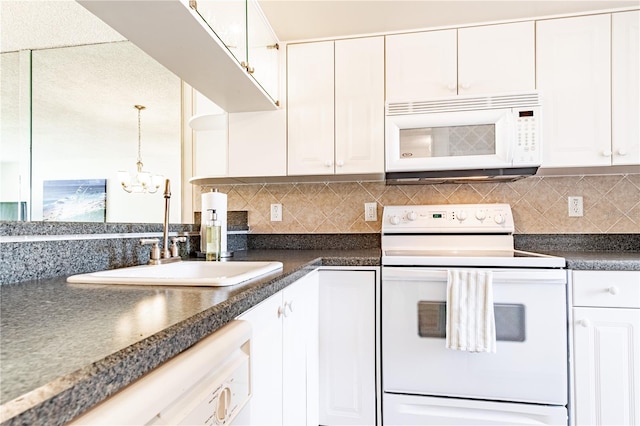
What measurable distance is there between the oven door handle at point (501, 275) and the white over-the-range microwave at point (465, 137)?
0.57 meters

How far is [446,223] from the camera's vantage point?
2.06 m

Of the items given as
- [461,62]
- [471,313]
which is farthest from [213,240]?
[461,62]

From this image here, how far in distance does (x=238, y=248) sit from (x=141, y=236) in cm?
84

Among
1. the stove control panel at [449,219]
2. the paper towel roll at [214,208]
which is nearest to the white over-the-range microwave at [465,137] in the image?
the stove control panel at [449,219]

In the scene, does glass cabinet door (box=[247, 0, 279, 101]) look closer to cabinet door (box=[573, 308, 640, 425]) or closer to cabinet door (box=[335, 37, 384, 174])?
cabinet door (box=[335, 37, 384, 174])

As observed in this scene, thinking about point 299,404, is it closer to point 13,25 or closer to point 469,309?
point 469,309

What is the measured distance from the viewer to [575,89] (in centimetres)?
182

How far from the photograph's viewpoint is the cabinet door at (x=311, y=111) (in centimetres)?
203

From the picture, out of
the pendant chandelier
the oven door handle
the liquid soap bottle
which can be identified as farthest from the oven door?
the pendant chandelier

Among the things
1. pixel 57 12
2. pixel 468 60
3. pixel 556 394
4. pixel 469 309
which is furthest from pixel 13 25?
pixel 556 394

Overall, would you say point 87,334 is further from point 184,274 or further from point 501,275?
point 501,275

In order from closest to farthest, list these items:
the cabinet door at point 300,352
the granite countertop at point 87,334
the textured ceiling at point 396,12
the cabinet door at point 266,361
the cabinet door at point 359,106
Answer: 1. the granite countertop at point 87,334
2. the cabinet door at point 266,361
3. the cabinet door at point 300,352
4. the textured ceiling at point 396,12
5. the cabinet door at point 359,106

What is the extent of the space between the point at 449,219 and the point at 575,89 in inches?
36.7

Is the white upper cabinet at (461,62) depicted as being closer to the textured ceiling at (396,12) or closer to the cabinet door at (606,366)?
the textured ceiling at (396,12)
